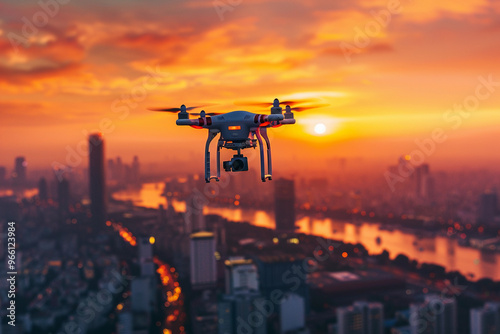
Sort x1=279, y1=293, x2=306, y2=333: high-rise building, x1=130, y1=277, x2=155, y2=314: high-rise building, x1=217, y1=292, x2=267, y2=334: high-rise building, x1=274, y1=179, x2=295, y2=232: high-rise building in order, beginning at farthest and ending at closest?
x1=274, y1=179, x2=295, y2=232: high-rise building, x1=130, y1=277, x2=155, y2=314: high-rise building, x1=279, y1=293, x2=306, y2=333: high-rise building, x1=217, y1=292, x2=267, y2=334: high-rise building

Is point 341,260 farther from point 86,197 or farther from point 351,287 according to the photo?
point 86,197

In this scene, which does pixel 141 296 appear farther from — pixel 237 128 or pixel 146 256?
pixel 237 128

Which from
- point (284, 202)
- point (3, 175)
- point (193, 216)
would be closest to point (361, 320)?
point (193, 216)

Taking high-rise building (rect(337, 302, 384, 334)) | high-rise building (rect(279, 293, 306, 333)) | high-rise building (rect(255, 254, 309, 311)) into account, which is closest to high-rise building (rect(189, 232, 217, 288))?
high-rise building (rect(255, 254, 309, 311))

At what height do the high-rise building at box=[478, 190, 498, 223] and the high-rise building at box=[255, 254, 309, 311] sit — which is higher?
the high-rise building at box=[478, 190, 498, 223]

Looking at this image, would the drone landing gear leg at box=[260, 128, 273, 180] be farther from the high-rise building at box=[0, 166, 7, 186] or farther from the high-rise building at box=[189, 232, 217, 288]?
the high-rise building at box=[0, 166, 7, 186]

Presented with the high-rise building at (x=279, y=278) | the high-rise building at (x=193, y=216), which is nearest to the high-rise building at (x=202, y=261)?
the high-rise building at (x=279, y=278)

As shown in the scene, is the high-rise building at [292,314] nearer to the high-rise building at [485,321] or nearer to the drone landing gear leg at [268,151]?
the high-rise building at [485,321]

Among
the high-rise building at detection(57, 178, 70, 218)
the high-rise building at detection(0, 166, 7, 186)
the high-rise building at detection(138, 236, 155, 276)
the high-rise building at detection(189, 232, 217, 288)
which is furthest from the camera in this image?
the high-rise building at detection(57, 178, 70, 218)
